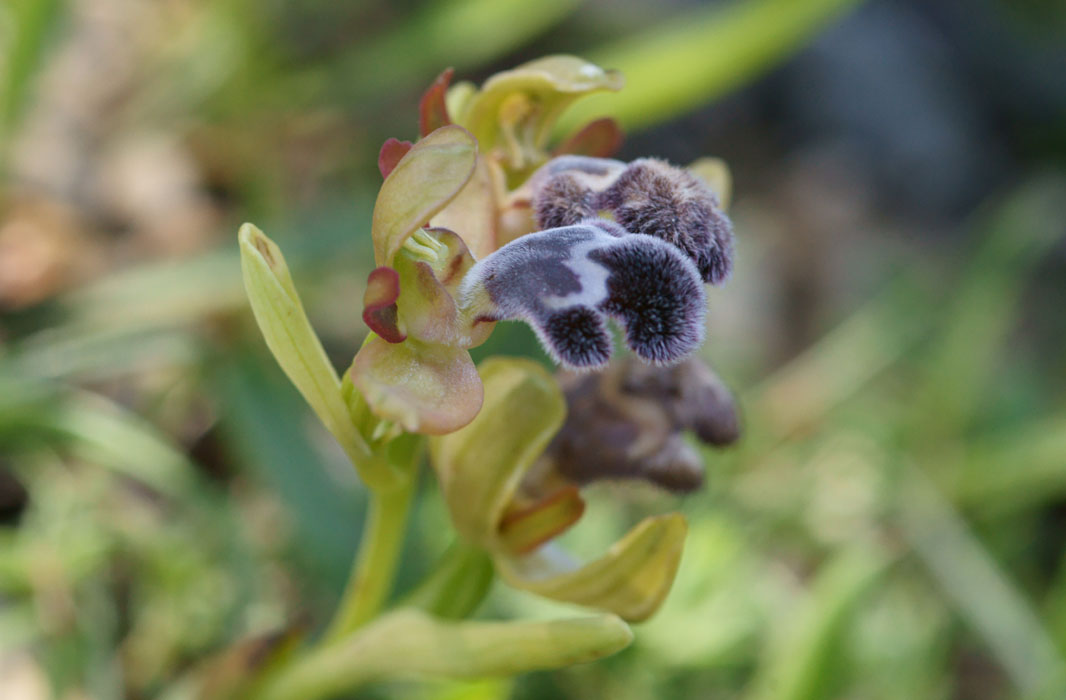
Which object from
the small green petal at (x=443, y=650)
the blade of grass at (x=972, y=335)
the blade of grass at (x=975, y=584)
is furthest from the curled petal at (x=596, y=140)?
the blade of grass at (x=972, y=335)

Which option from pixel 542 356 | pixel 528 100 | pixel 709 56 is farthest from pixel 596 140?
pixel 709 56

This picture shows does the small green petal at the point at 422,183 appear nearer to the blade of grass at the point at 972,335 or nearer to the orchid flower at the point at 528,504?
the orchid flower at the point at 528,504

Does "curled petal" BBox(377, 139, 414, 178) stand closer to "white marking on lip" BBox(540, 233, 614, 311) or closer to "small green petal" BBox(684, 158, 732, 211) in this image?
"white marking on lip" BBox(540, 233, 614, 311)

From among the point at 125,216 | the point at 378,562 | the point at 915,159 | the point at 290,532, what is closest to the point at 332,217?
the point at 125,216

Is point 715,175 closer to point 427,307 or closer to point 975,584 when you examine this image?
point 427,307

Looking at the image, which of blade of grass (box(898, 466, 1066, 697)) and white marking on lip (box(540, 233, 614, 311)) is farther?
blade of grass (box(898, 466, 1066, 697))

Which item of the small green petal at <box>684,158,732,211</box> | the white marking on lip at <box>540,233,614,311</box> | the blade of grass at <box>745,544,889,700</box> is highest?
the white marking on lip at <box>540,233,614,311</box>

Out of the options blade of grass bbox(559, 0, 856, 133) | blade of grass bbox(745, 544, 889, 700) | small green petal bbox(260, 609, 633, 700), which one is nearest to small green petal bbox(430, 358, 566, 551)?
small green petal bbox(260, 609, 633, 700)

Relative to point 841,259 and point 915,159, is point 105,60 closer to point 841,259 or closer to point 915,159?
point 841,259

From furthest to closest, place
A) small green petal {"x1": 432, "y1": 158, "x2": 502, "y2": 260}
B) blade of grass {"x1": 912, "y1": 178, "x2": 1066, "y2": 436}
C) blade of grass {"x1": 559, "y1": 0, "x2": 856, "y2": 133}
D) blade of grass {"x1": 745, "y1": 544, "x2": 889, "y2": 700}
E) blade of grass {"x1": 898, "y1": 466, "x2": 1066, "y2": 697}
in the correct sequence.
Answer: blade of grass {"x1": 912, "y1": 178, "x2": 1066, "y2": 436}
blade of grass {"x1": 559, "y1": 0, "x2": 856, "y2": 133}
blade of grass {"x1": 898, "y1": 466, "x2": 1066, "y2": 697}
blade of grass {"x1": 745, "y1": 544, "x2": 889, "y2": 700}
small green petal {"x1": 432, "y1": 158, "x2": 502, "y2": 260}
